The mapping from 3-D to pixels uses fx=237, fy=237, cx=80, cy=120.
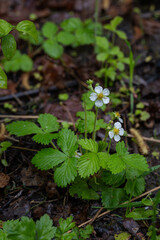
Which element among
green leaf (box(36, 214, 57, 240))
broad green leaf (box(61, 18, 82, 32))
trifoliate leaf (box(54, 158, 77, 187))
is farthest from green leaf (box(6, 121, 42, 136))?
broad green leaf (box(61, 18, 82, 32))

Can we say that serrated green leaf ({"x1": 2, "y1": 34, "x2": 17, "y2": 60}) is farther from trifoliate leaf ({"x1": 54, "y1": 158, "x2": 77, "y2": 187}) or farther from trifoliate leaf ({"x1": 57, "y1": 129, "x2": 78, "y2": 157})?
trifoliate leaf ({"x1": 54, "y1": 158, "x2": 77, "y2": 187})

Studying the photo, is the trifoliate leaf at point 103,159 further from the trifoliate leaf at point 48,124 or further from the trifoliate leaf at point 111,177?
the trifoliate leaf at point 48,124

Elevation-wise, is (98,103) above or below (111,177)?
above

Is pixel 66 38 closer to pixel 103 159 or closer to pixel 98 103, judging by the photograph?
pixel 98 103

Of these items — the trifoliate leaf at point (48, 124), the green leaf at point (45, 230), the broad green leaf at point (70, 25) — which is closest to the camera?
the green leaf at point (45, 230)

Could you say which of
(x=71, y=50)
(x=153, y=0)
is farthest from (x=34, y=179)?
(x=153, y=0)

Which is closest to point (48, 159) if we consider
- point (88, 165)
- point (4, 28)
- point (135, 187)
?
point (88, 165)

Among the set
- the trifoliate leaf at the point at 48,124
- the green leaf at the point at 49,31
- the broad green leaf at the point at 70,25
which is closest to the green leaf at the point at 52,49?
the green leaf at the point at 49,31
